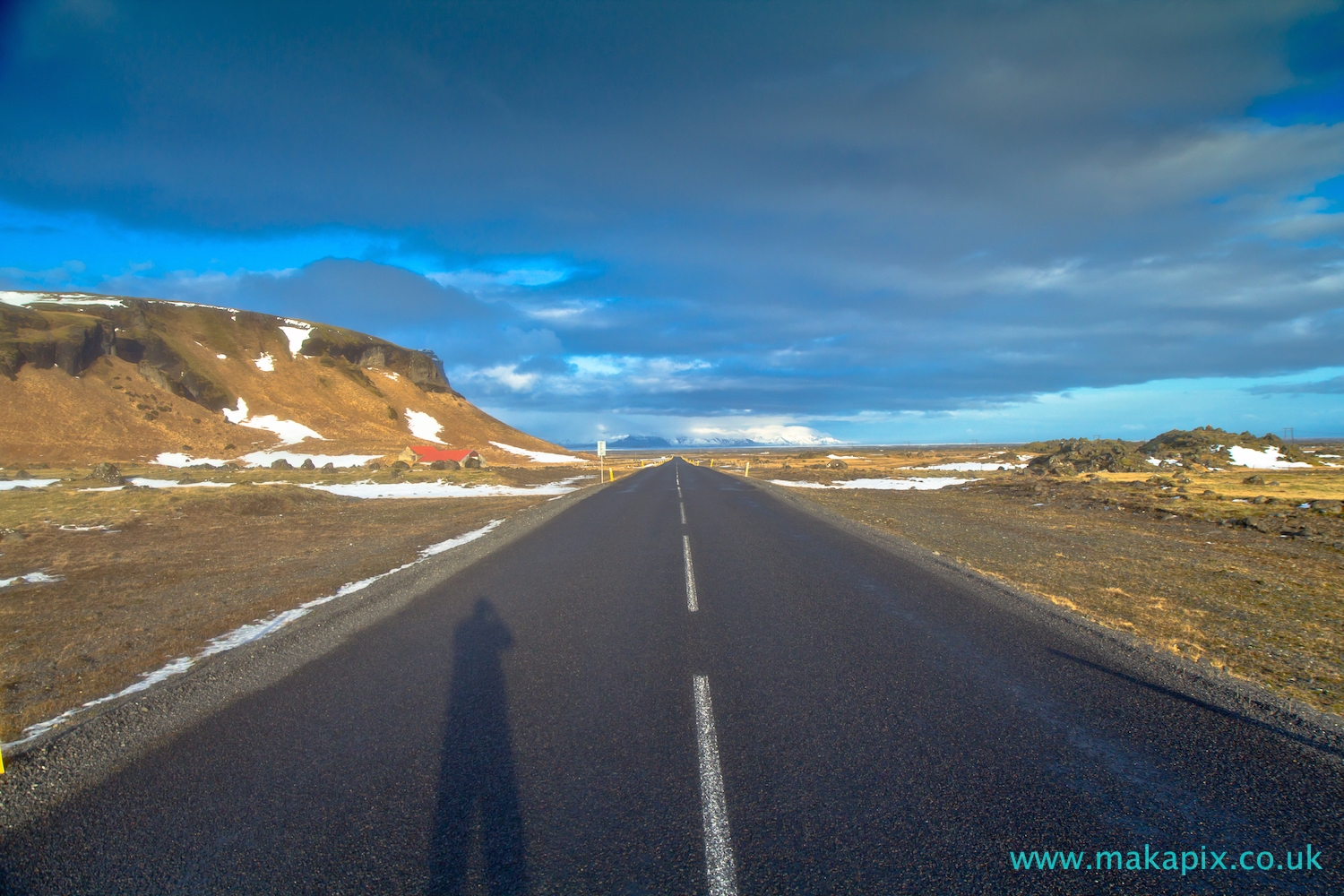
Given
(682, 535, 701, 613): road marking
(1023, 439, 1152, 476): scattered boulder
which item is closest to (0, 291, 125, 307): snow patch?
(682, 535, 701, 613): road marking

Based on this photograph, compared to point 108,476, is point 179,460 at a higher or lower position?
higher

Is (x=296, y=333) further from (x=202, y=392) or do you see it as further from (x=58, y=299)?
(x=202, y=392)

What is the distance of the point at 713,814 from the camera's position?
3.42 metres

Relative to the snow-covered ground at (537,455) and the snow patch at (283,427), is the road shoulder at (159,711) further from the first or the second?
the snow-covered ground at (537,455)

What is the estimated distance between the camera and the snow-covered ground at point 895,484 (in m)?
34.8

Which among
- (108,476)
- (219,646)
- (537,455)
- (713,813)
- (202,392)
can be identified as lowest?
(219,646)

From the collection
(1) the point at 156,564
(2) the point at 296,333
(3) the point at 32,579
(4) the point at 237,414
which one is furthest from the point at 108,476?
(2) the point at 296,333

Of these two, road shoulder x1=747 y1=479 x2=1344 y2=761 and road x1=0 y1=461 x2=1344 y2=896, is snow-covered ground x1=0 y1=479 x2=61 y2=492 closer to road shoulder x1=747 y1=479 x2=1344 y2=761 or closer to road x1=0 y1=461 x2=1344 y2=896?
road x1=0 y1=461 x2=1344 y2=896

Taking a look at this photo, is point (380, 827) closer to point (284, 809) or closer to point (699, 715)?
point (284, 809)

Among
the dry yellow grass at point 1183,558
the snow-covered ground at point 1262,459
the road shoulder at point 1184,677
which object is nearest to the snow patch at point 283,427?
the dry yellow grass at point 1183,558

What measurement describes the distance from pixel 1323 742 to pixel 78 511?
2588 cm

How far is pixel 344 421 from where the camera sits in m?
75.6

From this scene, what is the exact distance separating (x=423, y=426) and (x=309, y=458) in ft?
124

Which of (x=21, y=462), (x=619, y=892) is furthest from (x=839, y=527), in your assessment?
(x=21, y=462)
